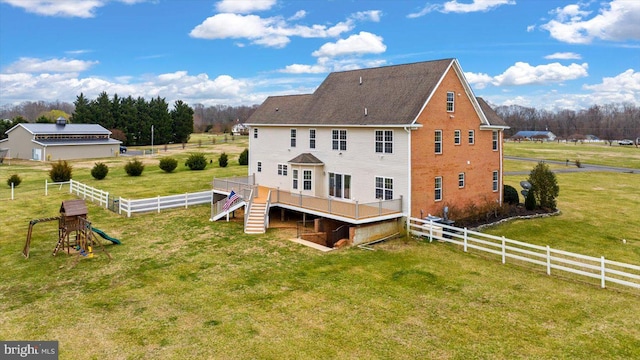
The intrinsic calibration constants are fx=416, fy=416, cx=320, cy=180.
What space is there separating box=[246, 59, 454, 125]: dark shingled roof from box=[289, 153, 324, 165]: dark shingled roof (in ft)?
7.53

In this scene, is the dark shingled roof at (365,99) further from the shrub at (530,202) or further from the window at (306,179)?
the shrub at (530,202)

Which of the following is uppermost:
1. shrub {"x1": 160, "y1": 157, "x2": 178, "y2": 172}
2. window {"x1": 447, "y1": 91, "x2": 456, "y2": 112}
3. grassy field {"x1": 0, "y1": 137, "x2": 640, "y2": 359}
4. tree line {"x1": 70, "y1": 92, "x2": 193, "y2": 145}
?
tree line {"x1": 70, "y1": 92, "x2": 193, "y2": 145}

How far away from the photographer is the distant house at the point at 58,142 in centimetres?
6694

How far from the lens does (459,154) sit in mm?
26969

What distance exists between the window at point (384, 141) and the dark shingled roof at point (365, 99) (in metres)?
0.68

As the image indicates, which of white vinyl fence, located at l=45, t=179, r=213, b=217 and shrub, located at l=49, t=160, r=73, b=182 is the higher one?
shrub, located at l=49, t=160, r=73, b=182

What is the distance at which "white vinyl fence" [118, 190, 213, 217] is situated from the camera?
92.7 ft

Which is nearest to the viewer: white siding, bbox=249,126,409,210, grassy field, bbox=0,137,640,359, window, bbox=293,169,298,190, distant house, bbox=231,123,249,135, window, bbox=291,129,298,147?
grassy field, bbox=0,137,640,359

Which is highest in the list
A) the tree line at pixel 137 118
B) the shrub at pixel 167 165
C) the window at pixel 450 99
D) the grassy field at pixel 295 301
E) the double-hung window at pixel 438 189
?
the tree line at pixel 137 118

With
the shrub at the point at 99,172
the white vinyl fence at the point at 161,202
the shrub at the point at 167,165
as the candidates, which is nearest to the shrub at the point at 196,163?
the shrub at the point at 167,165

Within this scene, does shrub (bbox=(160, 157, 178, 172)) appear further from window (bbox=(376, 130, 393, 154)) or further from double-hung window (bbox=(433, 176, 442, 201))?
double-hung window (bbox=(433, 176, 442, 201))

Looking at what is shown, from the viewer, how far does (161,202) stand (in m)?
29.7

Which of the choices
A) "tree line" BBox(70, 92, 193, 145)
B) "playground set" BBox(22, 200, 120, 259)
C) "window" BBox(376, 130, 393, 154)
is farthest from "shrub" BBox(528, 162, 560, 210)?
"tree line" BBox(70, 92, 193, 145)

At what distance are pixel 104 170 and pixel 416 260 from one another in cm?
4012
